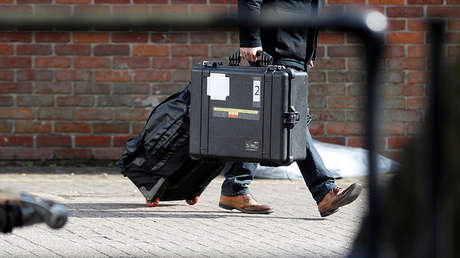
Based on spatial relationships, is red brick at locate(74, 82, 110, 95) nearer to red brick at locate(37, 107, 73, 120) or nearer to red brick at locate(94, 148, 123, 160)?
red brick at locate(37, 107, 73, 120)

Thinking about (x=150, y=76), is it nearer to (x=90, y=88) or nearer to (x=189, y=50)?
(x=189, y=50)

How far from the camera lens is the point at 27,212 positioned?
1544 mm

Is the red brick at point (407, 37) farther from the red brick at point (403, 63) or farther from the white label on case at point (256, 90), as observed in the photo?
the white label on case at point (256, 90)

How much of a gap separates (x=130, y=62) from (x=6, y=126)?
3.99ft

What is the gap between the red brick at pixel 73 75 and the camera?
291 inches

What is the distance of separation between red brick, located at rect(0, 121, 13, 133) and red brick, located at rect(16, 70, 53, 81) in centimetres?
40

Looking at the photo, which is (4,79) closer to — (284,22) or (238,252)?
(238,252)

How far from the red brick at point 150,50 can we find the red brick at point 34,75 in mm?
770

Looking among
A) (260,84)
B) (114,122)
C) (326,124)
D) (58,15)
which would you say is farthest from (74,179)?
(58,15)

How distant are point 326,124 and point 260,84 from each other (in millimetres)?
3156

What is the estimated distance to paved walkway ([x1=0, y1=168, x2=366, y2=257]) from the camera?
4152 mm

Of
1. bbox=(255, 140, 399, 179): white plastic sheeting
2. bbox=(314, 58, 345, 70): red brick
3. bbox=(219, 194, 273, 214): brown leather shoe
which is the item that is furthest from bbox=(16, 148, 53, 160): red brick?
bbox=(219, 194, 273, 214): brown leather shoe

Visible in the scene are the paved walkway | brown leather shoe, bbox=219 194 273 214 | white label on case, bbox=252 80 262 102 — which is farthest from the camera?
brown leather shoe, bbox=219 194 273 214

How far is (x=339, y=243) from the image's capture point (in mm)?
4406
